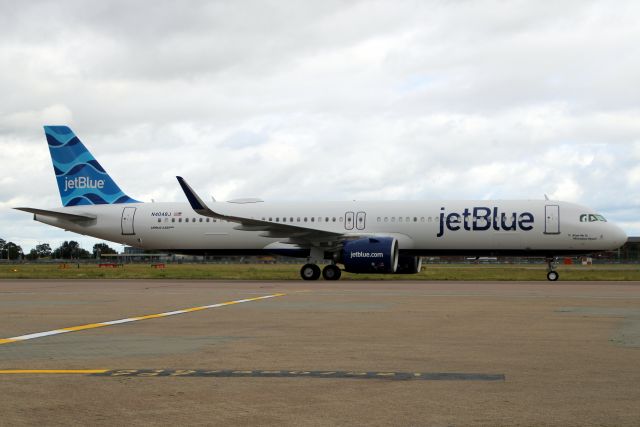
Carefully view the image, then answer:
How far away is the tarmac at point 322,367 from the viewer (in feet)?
17.3

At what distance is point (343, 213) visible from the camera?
3347 centimetres

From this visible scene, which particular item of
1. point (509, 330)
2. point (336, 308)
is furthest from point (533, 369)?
point (336, 308)

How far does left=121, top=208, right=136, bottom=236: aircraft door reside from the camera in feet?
120

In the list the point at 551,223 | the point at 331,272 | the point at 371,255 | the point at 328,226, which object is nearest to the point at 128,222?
the point at 328,226

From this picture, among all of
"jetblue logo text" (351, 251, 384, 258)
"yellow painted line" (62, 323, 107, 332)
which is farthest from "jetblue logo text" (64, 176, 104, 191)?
"yellow painted line" (62, 323, 107, 332)

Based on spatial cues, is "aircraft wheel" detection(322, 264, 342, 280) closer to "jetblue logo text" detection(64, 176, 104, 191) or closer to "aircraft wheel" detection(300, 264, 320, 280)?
"aircraft wheel" detection(300, 264, 320, 280)

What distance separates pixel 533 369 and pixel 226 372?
2836 mm

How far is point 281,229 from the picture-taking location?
31.6m

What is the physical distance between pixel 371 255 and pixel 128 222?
13.3 m

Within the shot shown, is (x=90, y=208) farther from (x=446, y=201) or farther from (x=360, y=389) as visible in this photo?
(x=360, y=389)

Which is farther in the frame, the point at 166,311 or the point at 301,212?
the point at 301,212

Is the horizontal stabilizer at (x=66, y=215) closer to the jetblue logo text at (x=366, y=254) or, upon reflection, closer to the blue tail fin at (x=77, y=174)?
the blue tail fin at (x=77, y=174)

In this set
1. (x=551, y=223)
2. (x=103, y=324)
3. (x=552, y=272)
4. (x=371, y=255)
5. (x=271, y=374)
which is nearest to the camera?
(x=271, y=374)

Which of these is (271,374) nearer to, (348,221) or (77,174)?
(348,221)
